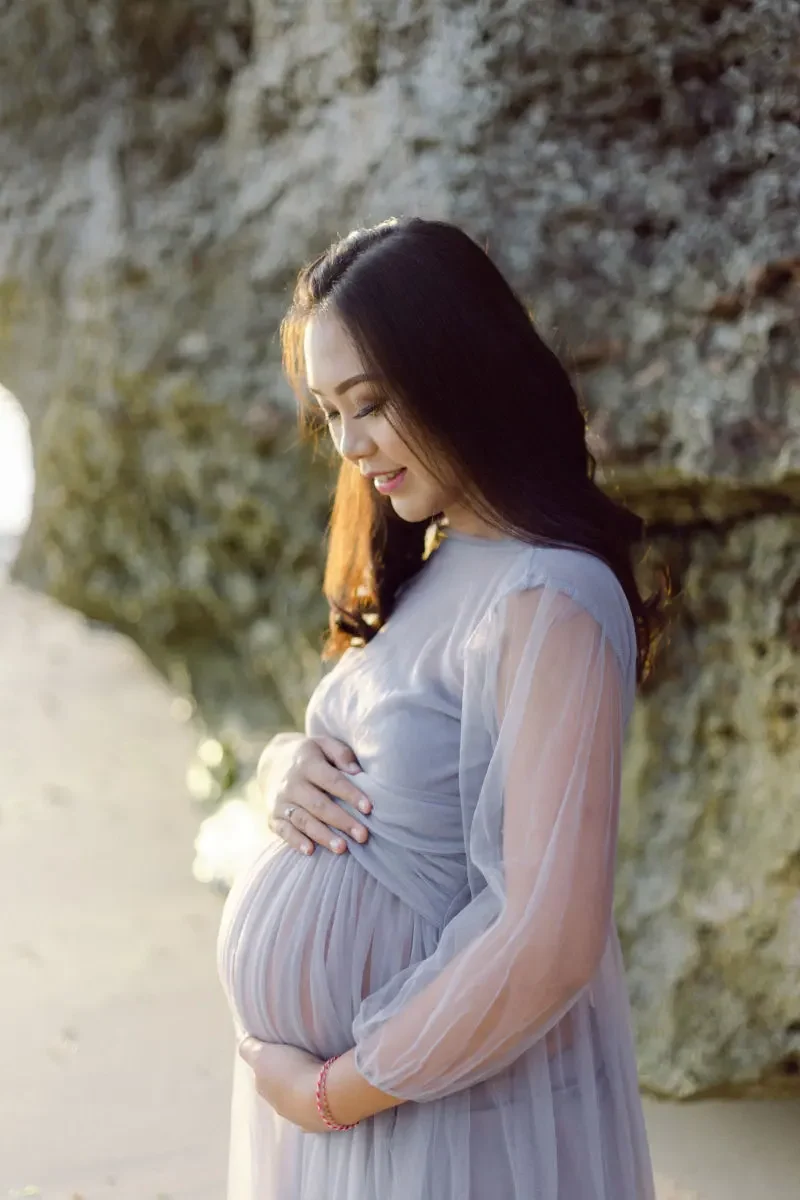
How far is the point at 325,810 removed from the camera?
4.93 feet

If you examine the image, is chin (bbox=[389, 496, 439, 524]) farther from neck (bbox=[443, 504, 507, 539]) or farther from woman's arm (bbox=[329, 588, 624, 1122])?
woman's arm (bbox=[329, 588, 624, 1122])

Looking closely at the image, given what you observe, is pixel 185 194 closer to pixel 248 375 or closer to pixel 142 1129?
pixel 248 375

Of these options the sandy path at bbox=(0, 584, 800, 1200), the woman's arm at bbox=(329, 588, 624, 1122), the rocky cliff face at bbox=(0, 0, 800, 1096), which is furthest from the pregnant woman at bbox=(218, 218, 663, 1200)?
the sandy path at bbox=(0, 584, 800, 1200)

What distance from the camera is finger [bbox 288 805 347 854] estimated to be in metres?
1.48

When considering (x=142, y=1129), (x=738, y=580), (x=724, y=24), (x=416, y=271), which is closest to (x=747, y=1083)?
(x=738, y=580)

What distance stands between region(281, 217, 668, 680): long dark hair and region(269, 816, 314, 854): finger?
1.52 ft

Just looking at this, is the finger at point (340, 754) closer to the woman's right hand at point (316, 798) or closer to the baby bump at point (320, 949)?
the woman's right hand at point (316, 798)

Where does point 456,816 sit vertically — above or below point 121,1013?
above

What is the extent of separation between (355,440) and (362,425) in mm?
20

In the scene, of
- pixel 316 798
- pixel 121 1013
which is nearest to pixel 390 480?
pixel 316 798

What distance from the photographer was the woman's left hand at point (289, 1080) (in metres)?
1.40

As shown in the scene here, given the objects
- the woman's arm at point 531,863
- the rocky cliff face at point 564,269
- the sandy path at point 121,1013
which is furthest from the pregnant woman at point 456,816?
the sandy path at point 121,1013

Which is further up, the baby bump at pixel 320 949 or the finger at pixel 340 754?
the finger at pixel 340 754

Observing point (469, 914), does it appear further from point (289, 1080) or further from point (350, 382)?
point (350, 382)
